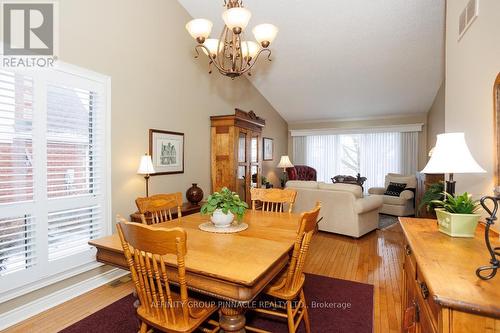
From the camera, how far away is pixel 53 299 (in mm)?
2383

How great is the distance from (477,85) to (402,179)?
4.88 m

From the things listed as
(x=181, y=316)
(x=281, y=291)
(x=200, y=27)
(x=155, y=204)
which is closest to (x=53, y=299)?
(x=155, y=204)

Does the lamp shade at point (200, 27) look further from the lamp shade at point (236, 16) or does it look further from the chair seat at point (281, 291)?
the chair seat at point (281, 291)

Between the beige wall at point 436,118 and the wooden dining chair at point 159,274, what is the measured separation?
5295 mm

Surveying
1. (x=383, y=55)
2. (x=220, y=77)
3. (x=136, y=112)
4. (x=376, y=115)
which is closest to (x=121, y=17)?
(x=136, y=112)

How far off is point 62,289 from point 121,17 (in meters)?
2.82

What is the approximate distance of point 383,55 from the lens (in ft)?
14.4

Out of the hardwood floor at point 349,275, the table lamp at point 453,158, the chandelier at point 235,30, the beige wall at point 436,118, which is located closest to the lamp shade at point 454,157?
the table lamp at point 453,158

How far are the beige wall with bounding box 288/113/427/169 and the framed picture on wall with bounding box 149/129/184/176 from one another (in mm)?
4947

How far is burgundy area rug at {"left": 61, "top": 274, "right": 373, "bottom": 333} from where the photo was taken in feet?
6.68

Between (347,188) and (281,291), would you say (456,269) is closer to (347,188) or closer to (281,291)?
(281,291)

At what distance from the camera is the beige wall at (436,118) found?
16.2 feet

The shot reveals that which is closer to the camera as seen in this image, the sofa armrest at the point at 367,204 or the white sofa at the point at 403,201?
the sofa armrest at the point at 367,204

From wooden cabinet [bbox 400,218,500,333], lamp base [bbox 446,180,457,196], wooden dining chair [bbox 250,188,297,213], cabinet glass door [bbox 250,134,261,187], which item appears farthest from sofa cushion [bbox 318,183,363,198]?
wooden cabinet [bbox 400,218,500,333]
